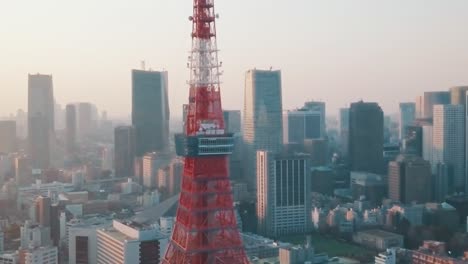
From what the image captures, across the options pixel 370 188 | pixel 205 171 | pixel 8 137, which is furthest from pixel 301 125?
pixel 205 171

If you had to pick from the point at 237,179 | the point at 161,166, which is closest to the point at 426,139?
the point at 237,179

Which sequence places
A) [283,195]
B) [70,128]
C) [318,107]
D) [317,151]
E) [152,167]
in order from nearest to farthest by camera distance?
[283,195]
[152,167]
[317,151]
[70,128]
[318,107]

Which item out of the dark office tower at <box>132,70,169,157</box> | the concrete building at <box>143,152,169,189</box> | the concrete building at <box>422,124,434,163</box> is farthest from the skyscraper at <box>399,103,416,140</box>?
the concrete building at <box>143,152,169,189</box>

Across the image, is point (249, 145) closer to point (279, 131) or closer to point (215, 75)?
point (279, 131)

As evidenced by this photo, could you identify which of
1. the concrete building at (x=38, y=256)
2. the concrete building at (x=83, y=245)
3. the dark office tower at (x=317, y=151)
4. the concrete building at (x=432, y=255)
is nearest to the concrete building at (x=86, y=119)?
the dark office tower at (x=317, y=151)

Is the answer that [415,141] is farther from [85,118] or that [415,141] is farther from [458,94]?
[85,118]
